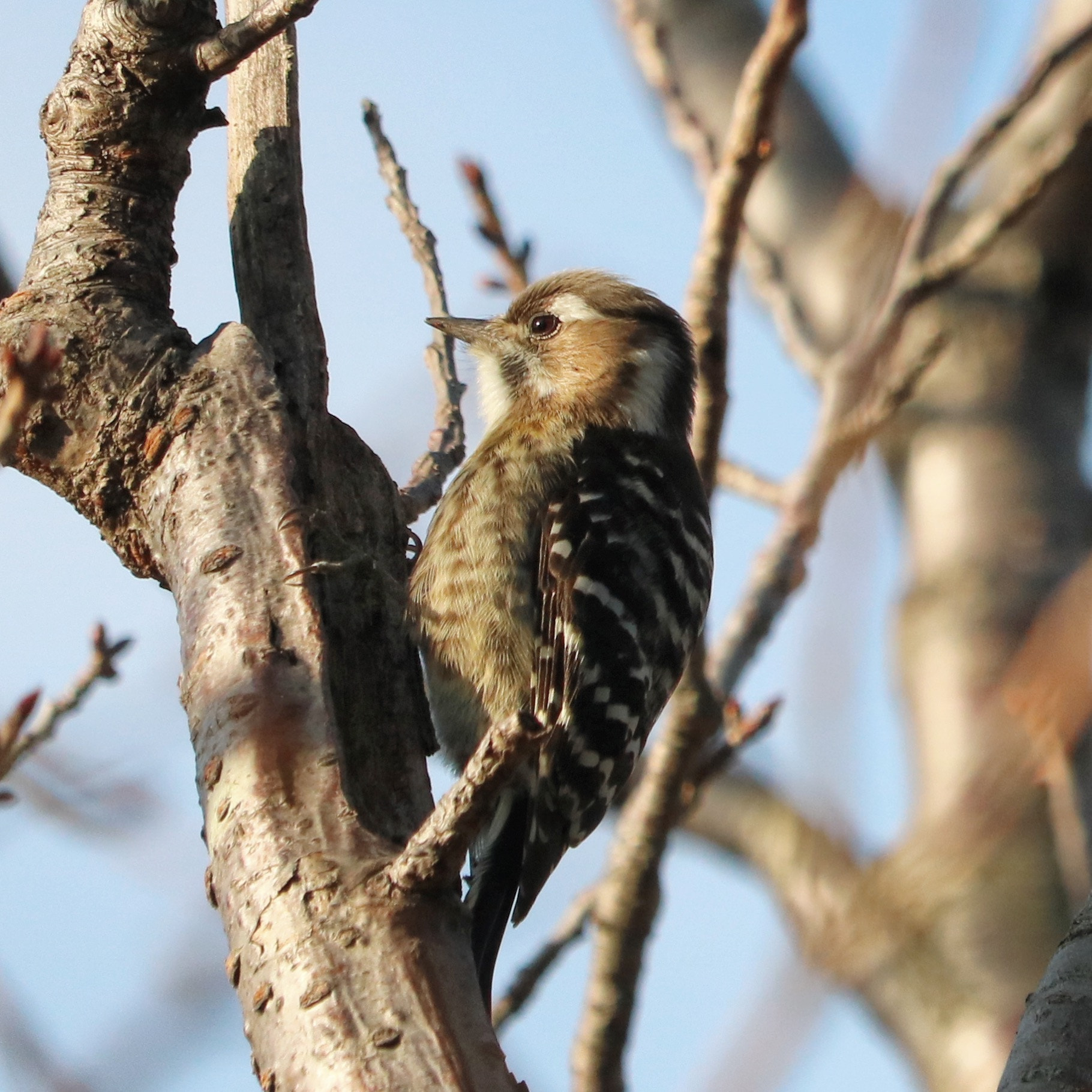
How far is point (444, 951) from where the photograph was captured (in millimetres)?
2268

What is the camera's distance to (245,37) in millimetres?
3158

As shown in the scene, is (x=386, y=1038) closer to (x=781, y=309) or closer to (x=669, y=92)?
(x=669, y=92)

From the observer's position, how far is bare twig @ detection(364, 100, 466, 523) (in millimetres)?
4203

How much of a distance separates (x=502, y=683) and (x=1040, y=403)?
458 centimetres

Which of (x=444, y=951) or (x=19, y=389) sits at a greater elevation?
(x=19, y=389)

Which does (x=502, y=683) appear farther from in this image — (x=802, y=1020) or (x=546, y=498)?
(x=802, y=1020)

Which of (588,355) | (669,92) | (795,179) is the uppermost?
(795,179)

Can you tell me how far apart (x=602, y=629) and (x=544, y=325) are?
1660mm

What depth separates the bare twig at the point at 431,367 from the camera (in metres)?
4.20

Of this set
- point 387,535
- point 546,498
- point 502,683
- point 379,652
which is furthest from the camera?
point 546,498

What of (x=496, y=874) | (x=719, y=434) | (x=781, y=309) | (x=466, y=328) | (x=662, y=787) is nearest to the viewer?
(x=496, y=874)

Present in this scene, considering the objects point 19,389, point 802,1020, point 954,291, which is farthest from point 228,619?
point 954,291

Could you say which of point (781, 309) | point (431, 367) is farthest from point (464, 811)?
point (781, 309)

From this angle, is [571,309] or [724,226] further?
[571,309]
